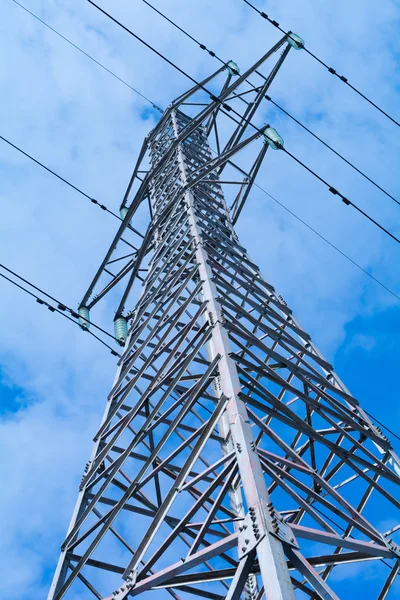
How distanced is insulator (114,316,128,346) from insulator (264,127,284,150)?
4.75 m

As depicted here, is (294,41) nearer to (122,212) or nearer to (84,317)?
(122,212)

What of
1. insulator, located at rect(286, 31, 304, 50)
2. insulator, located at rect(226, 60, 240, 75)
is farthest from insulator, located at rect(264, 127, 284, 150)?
insulator, located at rect(226, 60, 240, 75)

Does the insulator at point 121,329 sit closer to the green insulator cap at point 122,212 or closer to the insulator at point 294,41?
the green insulator cap at point 122,212

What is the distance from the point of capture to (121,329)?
12516 mm

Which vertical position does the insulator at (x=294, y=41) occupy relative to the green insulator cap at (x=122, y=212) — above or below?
above

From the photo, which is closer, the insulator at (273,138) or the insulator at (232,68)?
A: the insulator at (273,138)

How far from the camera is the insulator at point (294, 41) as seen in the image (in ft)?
46.0

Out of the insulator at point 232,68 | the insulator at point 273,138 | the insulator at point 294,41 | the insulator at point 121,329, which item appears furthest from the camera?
the insulator at point 232,68

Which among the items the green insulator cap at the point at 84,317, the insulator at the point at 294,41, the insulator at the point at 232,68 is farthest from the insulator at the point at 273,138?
the green insulator cap at the point at 84,317

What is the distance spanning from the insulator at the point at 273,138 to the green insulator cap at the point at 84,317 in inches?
217

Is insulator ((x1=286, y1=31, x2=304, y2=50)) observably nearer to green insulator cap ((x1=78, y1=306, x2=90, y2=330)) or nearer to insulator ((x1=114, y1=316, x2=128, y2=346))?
insulator ((x1=114, y1=316, x2=128, y2=346))

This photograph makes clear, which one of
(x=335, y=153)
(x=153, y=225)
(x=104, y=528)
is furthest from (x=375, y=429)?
(x=335, y=153)

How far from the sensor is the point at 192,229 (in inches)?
398

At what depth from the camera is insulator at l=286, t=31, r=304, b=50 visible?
14031 millimetres
